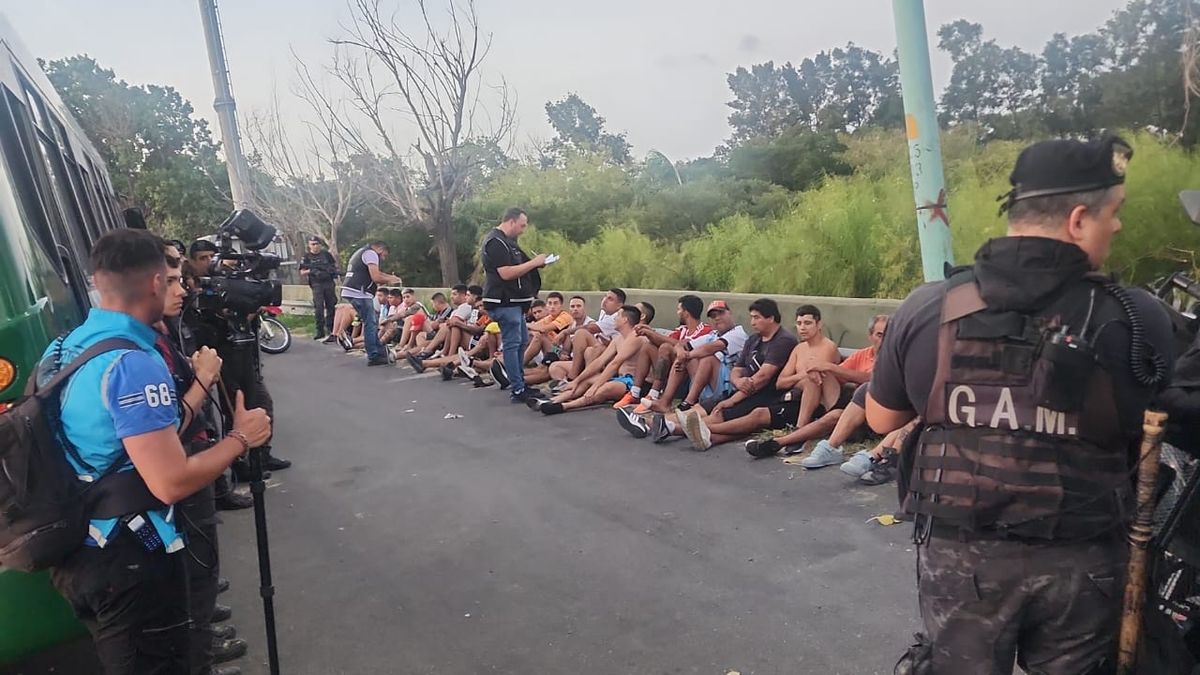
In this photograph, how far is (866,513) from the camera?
4.85 m

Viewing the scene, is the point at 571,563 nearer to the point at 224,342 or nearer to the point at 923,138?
the point at 224,342

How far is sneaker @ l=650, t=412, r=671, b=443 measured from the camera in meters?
6.79

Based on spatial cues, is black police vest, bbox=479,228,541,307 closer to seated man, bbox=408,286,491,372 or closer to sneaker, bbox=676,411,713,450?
sneaker, bbox=676,411,713,450

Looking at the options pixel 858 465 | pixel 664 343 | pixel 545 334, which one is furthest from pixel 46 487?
pixel 545 334

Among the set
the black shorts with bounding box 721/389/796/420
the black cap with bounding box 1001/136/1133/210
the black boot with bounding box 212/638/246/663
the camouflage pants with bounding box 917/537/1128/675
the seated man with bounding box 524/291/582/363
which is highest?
the black cap with bounding box 1001/136/1133/210

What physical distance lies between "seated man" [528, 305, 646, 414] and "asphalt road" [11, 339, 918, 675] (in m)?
1.07

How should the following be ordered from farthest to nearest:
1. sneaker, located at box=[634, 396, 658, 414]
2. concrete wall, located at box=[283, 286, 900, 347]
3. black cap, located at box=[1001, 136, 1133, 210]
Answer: sneaker, located at box=[634, 396, 658, 414] → concrete wall, located at box=[283, 286, 900, 347] → black cap, located at box=[1001, 136, 1133, 210]

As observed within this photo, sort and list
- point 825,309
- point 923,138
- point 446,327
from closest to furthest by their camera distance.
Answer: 1. point 923,138
2. point 825,309
3. point 446,327

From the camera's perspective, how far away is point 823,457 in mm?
5766

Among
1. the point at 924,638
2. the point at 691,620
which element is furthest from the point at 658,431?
the point at 924,638

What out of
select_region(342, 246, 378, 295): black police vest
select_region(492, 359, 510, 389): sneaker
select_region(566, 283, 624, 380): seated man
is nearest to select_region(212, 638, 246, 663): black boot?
select_region(566, 283, 624, 380): seated man

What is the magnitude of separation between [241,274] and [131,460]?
2332 millimetres

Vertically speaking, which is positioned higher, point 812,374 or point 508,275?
point 508,275

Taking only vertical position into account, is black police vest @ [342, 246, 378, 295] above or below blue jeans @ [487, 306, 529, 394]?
above
